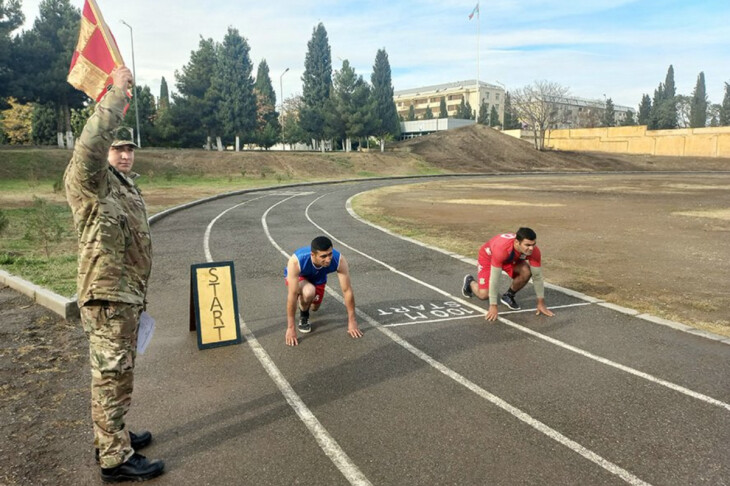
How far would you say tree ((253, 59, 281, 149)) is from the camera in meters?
66.2

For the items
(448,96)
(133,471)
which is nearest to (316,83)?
(133,471)

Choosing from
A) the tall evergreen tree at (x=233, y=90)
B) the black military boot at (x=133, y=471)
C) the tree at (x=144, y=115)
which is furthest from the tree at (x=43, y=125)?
the black military boot at (x=133, y=471)

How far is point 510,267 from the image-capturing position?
7625 mm

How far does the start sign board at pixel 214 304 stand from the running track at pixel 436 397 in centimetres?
23

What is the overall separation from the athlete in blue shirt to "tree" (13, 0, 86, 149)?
43.8m

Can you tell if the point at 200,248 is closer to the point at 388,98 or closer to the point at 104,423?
the point at 104,423

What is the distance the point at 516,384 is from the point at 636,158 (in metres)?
78.9

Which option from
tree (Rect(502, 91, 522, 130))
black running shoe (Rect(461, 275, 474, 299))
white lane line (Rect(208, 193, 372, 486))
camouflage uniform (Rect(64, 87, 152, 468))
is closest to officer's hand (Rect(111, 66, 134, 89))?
camouflage uniform (Rect(64, 87, 152, 468))

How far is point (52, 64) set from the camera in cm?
4188

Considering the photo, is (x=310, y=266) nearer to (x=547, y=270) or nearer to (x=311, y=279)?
(x=311, y=279)

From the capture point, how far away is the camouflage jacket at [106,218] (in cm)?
305

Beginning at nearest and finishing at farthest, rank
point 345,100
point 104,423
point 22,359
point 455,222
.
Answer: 1. point 104,423
2. point 22,359
3. point 455,222
4. point 345,100

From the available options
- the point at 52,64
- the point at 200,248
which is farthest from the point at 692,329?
the point at 52,64

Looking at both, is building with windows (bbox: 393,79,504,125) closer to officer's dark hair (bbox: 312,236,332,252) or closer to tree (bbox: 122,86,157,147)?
tree (bbox: 122,86,157,147)
